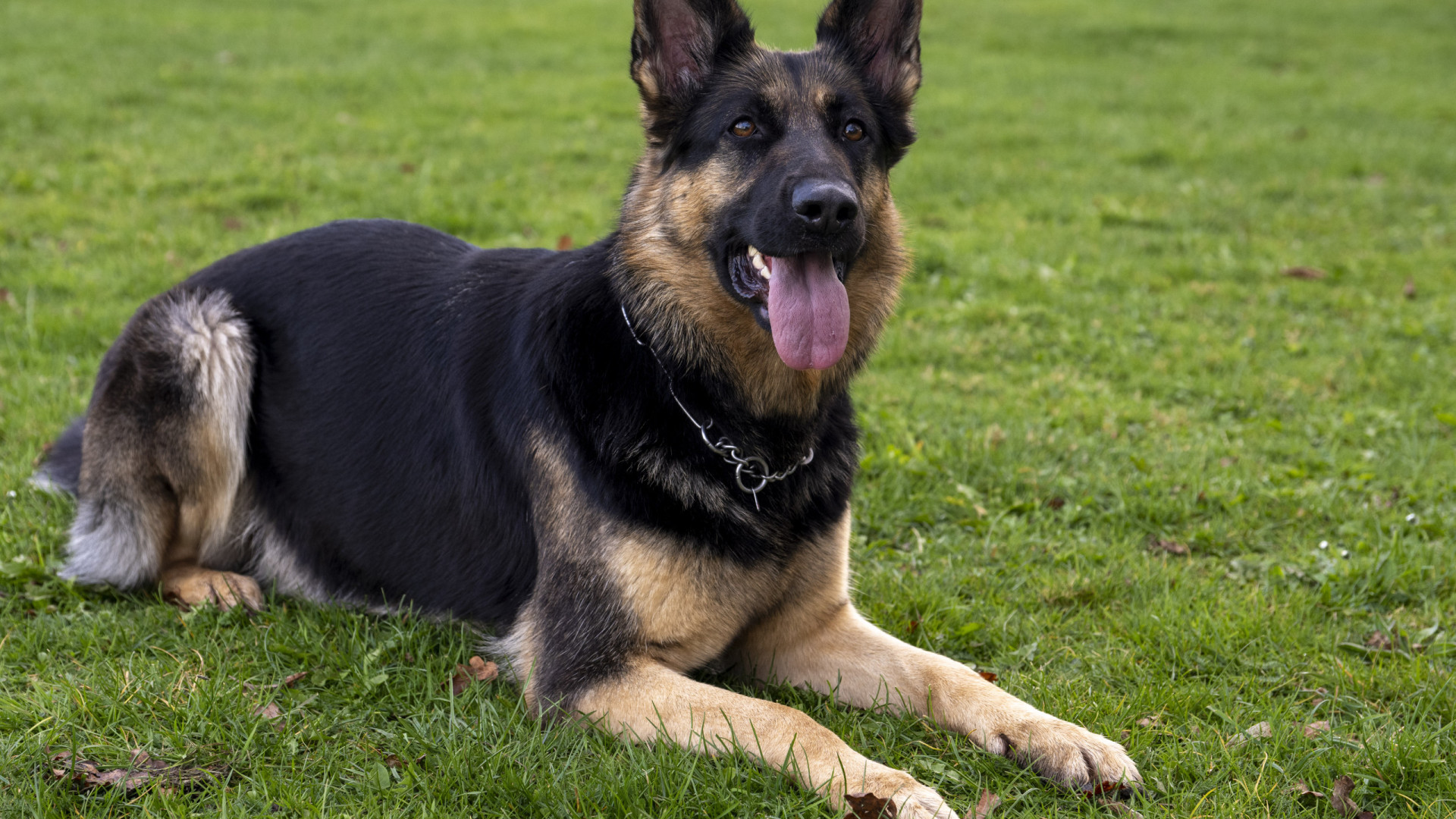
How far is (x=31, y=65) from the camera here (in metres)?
13.4

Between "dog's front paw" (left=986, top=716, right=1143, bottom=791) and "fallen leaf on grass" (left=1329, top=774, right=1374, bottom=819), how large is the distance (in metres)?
0.58

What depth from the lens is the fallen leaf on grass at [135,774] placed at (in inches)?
131

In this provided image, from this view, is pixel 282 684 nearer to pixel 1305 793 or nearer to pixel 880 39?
pixel 880 39

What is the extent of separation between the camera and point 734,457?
3910 millimetres

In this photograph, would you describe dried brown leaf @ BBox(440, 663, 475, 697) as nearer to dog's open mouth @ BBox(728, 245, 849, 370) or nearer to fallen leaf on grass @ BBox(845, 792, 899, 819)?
fallen leaf on grass @ BBox(845, 792, 899, 819)

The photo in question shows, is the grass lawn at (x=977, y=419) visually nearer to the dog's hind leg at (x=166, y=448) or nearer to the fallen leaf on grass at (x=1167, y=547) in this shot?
the fallen leaf on grass at (x=1167, y=547)

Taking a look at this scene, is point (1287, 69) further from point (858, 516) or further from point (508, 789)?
point (508, 789)

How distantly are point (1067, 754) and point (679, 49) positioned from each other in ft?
8.94

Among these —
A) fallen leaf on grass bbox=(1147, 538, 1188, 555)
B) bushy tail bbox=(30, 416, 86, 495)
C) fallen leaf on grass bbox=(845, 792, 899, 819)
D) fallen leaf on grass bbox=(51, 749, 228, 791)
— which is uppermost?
bushy tail bbox=(30, 416, 86, 495)

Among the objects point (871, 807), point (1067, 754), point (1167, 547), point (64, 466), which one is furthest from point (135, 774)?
point (1167, 547)

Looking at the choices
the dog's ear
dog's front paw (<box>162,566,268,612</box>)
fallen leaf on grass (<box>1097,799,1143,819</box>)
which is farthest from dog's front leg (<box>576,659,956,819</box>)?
the dog's ear

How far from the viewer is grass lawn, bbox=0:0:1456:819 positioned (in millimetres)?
3570

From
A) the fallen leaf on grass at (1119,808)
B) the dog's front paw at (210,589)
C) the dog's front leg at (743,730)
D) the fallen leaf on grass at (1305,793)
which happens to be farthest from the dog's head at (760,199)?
the dog's front paw at (210,589)

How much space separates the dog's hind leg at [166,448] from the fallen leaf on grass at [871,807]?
2.64m
